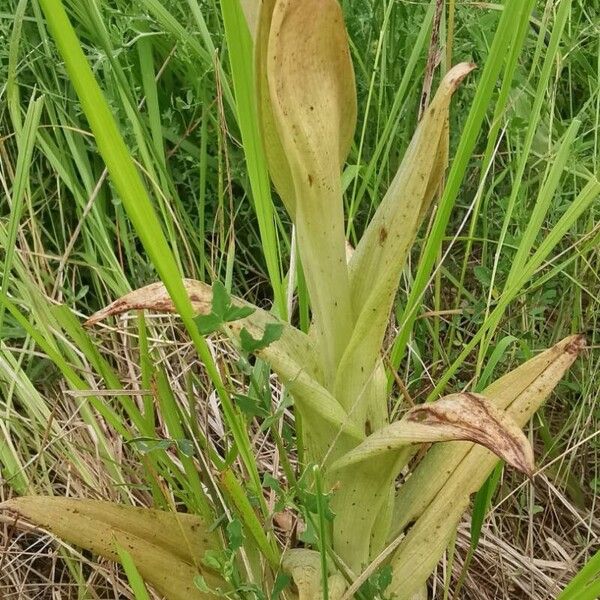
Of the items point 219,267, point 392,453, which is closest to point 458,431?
point 392,453

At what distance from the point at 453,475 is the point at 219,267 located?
40 centimetres

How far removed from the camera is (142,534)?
0.73 m

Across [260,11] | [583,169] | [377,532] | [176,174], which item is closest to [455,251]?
[583,169]

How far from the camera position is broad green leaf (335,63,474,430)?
61 centimetres

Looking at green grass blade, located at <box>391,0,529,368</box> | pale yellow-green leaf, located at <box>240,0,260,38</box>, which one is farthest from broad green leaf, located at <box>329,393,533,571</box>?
pale yellow-green leaf, located at <box>240,0,260,38</box>

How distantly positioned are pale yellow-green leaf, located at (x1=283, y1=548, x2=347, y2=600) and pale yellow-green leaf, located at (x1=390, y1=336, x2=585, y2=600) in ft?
0.20

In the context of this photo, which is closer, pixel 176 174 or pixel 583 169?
pixel 583 169

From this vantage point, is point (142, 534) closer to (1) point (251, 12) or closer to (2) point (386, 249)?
(2) point (386, 249)

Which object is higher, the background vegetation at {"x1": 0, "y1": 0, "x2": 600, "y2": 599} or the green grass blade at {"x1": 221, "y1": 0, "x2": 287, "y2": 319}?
the green grass blade at {"x1": 221, "y1": 0, "x2": 287, "y2": 319}

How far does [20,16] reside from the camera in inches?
37.9

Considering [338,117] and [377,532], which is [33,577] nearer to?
[377,532]

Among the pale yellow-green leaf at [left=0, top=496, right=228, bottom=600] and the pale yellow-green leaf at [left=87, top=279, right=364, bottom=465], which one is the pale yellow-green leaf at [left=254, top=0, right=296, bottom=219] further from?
the pale yellow-green leaf at [left=0, top=496, right=228, bottom=600]

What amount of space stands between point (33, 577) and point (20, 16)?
0.62m

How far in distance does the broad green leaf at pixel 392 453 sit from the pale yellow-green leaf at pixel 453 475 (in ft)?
0.12
